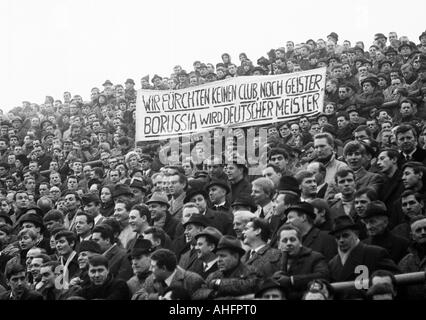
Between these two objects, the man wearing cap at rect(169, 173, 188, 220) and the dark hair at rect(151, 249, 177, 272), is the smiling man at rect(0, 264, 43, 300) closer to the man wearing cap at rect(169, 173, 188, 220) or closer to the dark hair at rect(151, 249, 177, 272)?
the dark hair at rect(151, 249, 177, 272)

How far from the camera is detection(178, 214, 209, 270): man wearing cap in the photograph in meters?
7.22

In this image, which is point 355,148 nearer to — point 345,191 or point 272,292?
point 345,191

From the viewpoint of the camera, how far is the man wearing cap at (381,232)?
6.04 m

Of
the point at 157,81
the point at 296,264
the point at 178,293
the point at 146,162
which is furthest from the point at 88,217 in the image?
the point at 157,81

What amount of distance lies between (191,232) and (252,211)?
755 millimetres

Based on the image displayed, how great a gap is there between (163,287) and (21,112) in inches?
445

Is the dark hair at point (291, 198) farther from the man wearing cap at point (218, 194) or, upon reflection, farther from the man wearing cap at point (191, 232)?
the man wearing cap at point (218, 194)

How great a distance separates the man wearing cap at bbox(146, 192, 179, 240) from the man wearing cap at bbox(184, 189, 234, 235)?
272mm

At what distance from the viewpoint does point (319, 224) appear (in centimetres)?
679

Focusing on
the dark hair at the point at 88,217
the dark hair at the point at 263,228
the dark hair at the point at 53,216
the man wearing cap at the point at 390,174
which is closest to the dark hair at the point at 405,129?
the man wearing cap at the point at 390,174

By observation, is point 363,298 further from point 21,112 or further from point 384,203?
point 21,112

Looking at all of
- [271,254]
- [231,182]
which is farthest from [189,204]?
[271,254]

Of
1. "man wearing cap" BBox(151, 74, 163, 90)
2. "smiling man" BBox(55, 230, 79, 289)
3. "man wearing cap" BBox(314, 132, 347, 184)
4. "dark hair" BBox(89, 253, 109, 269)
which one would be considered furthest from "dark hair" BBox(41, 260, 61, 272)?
"man wearing cap" BBox(151, 74, 163, 90)

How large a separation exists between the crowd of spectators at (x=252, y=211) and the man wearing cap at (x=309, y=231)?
1 centimetres
